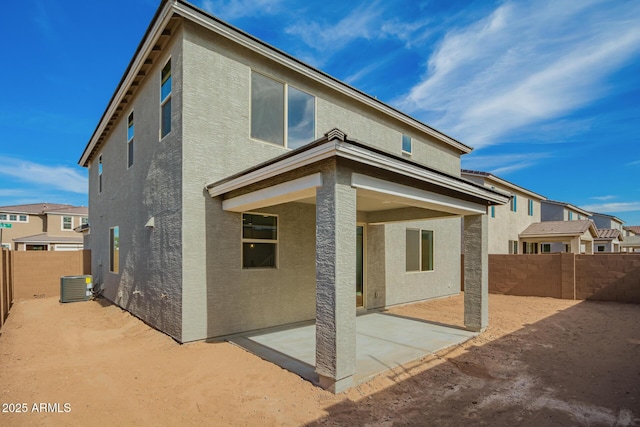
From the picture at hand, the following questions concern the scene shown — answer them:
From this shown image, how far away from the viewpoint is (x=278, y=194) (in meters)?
5.77

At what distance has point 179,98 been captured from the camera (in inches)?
279

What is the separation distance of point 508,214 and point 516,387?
18.5 metres

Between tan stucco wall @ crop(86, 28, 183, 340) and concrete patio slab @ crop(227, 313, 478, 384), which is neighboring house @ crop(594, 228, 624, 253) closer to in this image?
concrete patio slab @ crop(227, 313, 478, 384)

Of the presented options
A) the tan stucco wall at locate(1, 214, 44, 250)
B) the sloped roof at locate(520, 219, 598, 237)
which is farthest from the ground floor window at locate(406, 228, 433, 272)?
the tan stucco wall at locate(1, 214, 44, 250)

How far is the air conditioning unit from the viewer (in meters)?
12.4

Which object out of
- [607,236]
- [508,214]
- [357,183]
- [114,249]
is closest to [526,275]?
[508,214]

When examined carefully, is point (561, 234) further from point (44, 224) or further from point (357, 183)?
point (44, 224)

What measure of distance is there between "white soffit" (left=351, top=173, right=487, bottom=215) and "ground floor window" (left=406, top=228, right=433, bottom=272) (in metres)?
4.14

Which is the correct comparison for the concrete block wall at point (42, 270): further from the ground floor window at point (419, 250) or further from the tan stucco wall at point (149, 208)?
the ground floor window at point (419, 250)

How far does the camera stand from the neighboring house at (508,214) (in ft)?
62.6

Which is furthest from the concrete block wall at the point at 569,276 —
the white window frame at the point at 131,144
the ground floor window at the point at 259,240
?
the white window frame at the point at 131,144

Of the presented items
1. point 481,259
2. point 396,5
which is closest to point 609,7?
point 396,5

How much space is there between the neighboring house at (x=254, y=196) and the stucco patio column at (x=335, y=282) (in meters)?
0.02

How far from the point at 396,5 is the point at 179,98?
6.00m
